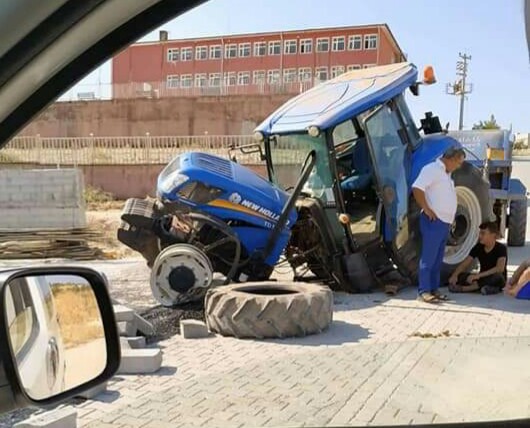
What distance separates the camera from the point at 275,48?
7.28ft

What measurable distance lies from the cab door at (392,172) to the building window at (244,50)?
514cm

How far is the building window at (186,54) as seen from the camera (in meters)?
2.01

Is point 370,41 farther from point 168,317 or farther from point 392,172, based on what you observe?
point 392,172

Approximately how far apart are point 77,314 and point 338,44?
1160 mm

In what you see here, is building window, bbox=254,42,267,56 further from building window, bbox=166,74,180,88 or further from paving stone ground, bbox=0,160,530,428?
paving stone ground, bbox=0,160,530,428

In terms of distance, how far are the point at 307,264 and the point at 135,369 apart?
3.34 metres

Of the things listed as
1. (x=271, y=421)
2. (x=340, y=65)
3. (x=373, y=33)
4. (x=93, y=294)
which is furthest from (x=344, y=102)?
(x=93, y=294)

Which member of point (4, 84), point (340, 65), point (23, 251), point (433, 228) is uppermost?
point (340, 65)

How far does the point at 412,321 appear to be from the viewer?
6.41 m

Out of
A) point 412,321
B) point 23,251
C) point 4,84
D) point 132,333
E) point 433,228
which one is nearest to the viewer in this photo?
point 4,84

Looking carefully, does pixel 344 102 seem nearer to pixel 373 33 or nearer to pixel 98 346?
pixel 373 33

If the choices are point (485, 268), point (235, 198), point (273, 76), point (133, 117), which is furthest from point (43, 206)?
point (273, 76)

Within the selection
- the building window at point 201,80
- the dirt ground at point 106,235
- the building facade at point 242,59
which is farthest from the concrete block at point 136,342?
the dirt ground at point 106,235

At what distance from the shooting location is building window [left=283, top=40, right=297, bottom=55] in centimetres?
216
